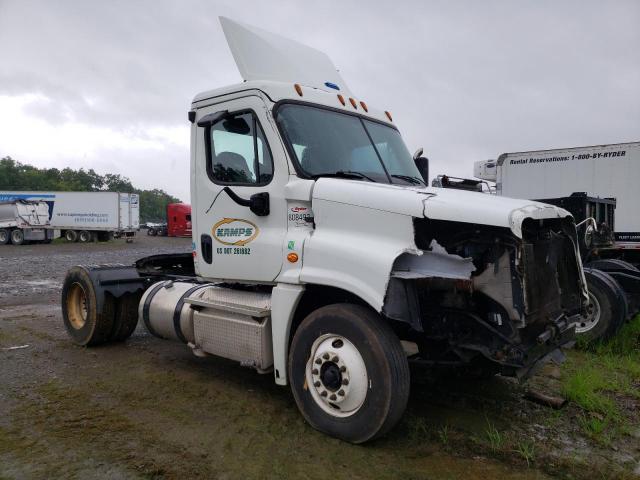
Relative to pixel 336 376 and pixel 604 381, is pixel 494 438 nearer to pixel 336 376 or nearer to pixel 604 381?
pixel 336 376

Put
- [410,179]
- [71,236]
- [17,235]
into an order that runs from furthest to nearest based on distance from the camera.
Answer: [71,236]
[17,235]
[410,179]

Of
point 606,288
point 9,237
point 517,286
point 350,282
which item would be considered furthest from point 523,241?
point 9,237

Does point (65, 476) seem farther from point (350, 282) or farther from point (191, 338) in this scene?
point (350, 282)

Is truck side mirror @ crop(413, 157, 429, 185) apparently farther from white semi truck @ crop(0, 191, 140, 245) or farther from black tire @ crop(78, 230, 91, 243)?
black tire @ crop(78, 230, 91, 243)

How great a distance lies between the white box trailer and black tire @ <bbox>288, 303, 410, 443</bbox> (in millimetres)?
10364

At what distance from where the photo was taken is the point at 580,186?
12430 millimetres

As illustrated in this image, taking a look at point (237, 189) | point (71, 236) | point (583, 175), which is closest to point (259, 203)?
point (237, 189)

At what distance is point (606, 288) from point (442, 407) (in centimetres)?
351

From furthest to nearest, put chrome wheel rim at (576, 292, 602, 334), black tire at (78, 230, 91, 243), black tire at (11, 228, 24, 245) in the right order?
black tire at (78, 230, 91, 243) → black tire at (11, 228, 24, 245) → chrome wheel rim at (576, 292, 602, 334)

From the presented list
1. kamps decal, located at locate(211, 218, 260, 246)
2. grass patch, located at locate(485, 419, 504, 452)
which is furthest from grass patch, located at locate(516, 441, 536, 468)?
kamps decal, located at locate(211, 218, 260, 246)

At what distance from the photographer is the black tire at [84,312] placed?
6.42m

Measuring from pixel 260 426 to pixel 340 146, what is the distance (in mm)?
2505

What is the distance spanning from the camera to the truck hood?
Result: 341 centimetres

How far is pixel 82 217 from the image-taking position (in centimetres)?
3547
